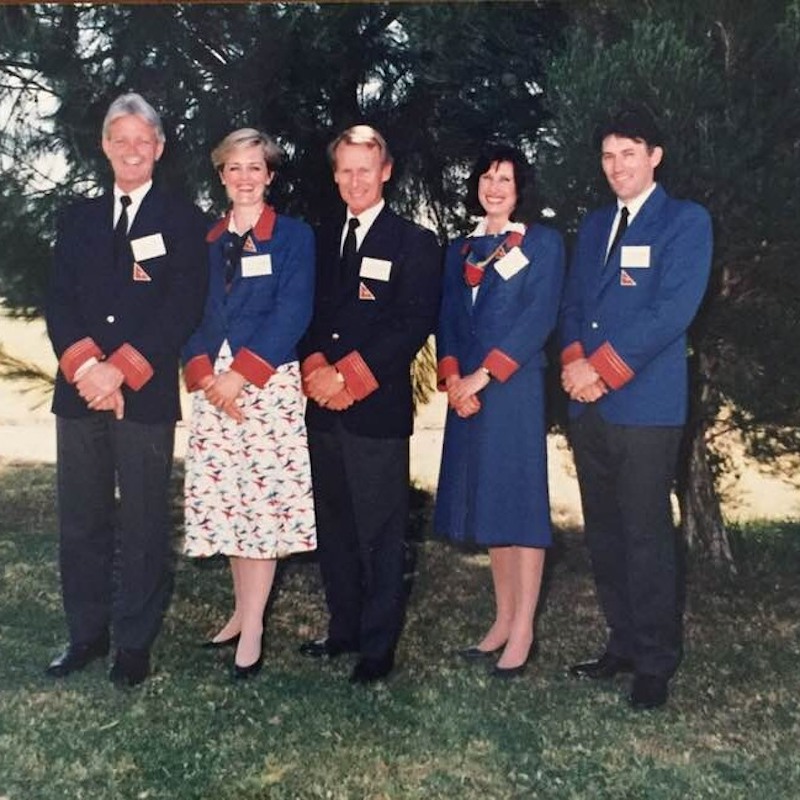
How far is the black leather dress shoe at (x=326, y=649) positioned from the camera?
9.93 ft

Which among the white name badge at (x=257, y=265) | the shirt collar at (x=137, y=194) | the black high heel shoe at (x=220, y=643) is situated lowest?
the black high heel shoe at (x=220, y=643)

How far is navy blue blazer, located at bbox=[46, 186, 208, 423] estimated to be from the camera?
267 centimetres

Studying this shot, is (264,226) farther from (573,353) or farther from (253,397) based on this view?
(573,353)

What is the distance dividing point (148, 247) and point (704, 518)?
243 cm

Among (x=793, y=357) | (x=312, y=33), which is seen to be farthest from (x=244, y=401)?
(x=793, y=357)

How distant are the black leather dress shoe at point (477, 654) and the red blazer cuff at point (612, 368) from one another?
89 cm

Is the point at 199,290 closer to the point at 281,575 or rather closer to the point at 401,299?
the point at 401,299

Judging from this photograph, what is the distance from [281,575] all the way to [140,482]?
1.36m

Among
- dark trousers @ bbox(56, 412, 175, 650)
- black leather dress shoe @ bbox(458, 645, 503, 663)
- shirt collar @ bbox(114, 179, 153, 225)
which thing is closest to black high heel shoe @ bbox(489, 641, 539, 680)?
black leather dress shoe @ bbox(458, 645, 503, 663)

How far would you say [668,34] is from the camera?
269 centimetres

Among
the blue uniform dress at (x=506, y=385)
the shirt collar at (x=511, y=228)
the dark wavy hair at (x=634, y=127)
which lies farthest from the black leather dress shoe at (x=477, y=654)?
the dark wavy hair at (x=634, y=127)

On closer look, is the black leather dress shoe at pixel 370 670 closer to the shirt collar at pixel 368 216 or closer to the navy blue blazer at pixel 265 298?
the navy blue blazer at pixel 265 298


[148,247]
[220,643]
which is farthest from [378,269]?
[220,643]

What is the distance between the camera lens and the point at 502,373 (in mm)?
2711
